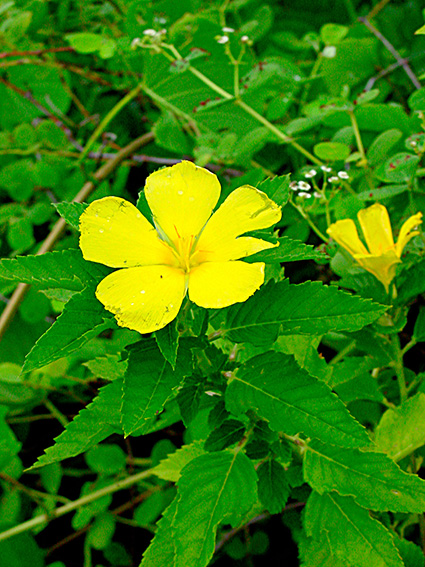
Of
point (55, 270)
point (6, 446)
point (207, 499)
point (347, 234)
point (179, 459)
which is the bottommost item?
point (6, 446)

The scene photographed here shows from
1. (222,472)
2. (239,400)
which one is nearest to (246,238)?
(239,400)

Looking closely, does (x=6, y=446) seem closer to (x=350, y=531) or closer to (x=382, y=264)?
(x=350, y=531)

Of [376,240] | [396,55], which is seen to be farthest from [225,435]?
[396,55]

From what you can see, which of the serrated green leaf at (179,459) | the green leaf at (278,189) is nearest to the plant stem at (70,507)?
the serrated green leaf at (179,459)

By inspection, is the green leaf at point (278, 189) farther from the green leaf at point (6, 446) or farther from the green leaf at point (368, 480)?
the green leaf at point (6, 446)

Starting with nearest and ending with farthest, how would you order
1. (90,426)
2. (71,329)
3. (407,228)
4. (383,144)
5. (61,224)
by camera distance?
(71,329), (90,426), (407,228), (383,144), (61,224)
